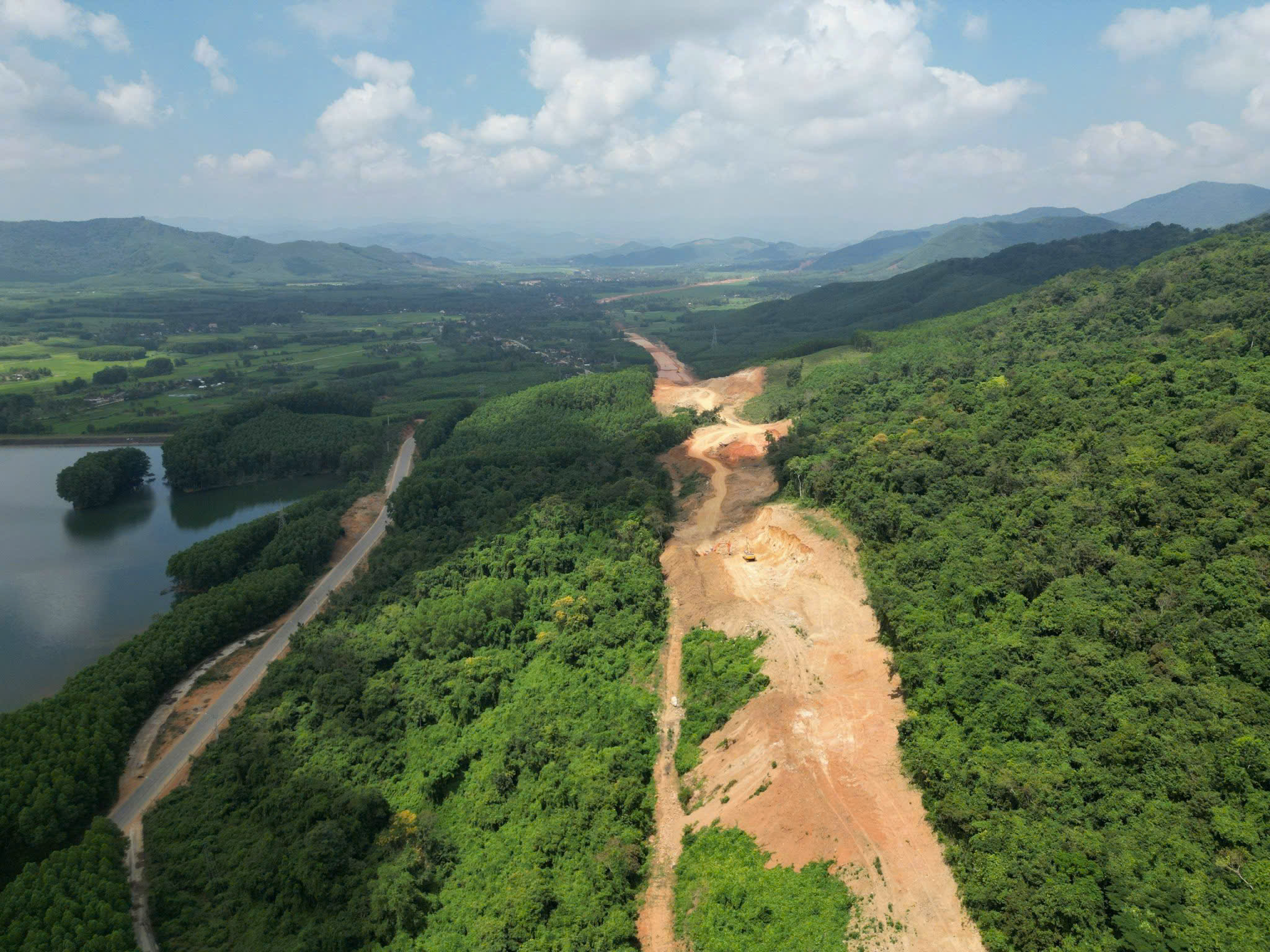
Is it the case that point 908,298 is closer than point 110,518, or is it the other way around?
point 110,518

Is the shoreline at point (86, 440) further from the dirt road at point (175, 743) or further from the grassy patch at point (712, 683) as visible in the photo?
the grassy patch at point (712, 683)

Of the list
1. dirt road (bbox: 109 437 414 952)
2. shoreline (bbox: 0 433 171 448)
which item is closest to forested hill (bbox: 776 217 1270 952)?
dirt road (bbox: 109 437 414 952)

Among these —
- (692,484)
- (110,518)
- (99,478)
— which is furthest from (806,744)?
(99,478)

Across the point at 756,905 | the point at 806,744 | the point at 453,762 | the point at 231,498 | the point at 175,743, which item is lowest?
the point at 231,498

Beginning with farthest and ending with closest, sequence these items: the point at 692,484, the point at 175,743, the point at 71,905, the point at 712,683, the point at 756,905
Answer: the point at 692,484
the point at 175,743
the point at 712,683
the point at 71,905
the point at 756,905

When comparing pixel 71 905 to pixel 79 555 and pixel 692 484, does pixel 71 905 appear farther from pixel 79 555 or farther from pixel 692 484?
pixel 79 555

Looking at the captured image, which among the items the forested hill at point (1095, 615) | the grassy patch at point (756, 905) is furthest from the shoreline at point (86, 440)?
the grassy patch at point (756, 905)

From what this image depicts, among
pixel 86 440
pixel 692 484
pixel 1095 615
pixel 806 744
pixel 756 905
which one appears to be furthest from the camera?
pixel 86 440
